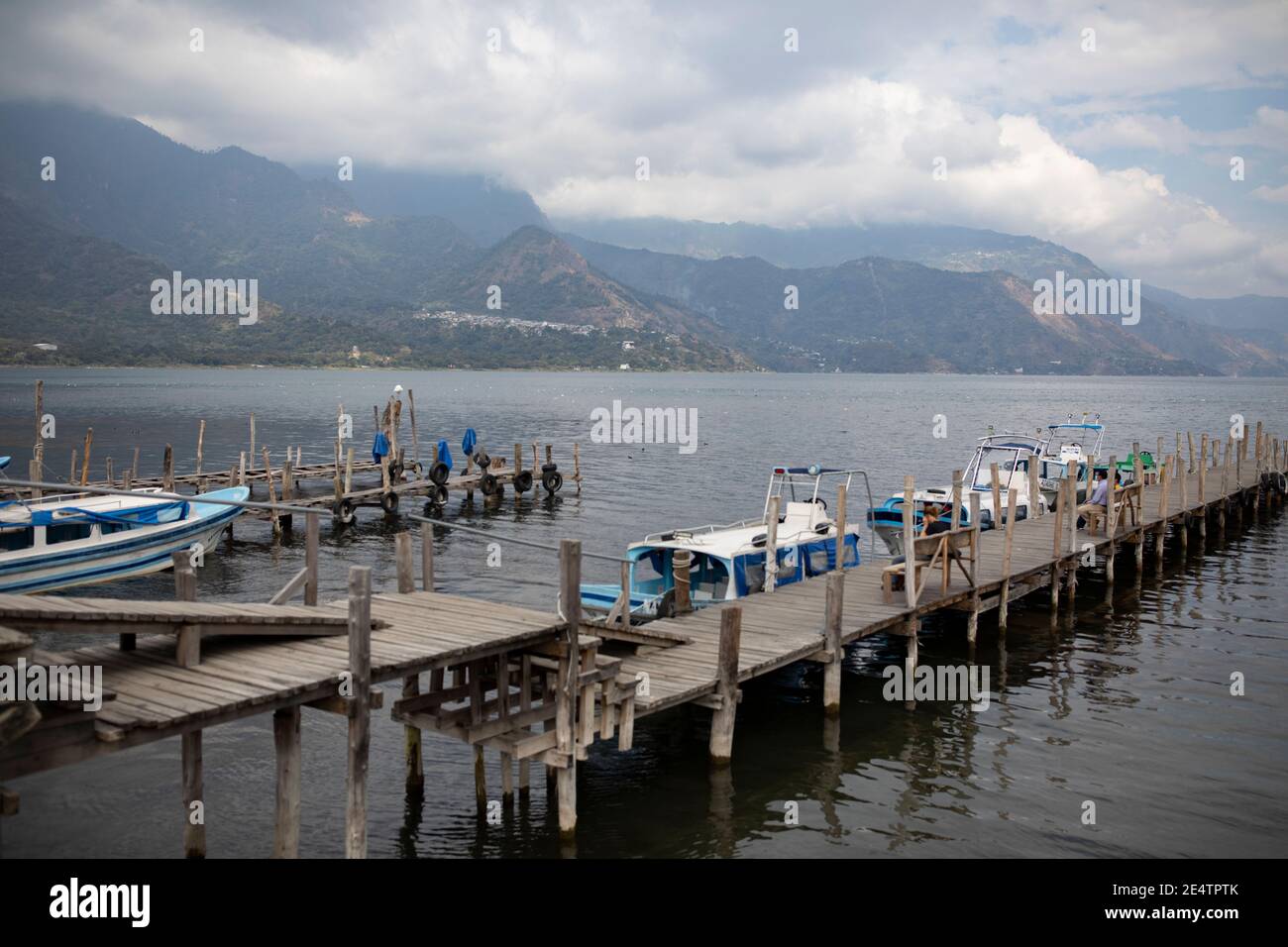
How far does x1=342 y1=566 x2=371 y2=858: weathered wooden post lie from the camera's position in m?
10.2

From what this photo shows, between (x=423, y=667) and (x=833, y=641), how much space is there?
847 cm

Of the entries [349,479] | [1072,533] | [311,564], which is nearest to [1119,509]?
[1072,533]

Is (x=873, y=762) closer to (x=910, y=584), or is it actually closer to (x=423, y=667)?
(x=910, y=584)

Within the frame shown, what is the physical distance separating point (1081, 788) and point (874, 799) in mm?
3425

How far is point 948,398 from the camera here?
178 metres

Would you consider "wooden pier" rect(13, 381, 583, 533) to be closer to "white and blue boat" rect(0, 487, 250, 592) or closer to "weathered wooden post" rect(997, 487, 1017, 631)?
"white and blue boat" rect(0, 487, 250, 592)

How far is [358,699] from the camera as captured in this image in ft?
33.8

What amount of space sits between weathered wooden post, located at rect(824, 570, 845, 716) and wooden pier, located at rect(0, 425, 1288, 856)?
29 mm

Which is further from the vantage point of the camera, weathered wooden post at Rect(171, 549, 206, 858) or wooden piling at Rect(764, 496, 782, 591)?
wooden piling at Rect(764, 496, 782, 591)

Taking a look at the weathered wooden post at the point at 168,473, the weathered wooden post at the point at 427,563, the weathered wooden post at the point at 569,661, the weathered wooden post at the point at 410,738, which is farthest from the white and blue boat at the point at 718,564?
the weathered wooden post at the point at 168,473

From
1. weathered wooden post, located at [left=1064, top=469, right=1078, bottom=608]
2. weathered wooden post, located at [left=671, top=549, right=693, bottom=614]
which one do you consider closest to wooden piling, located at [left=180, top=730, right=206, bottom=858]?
weathered wooden post, located at [left=671, top=549, right=693, bottom=614]

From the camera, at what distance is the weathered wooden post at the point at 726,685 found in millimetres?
14680

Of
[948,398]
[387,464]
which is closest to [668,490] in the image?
[387,464]
